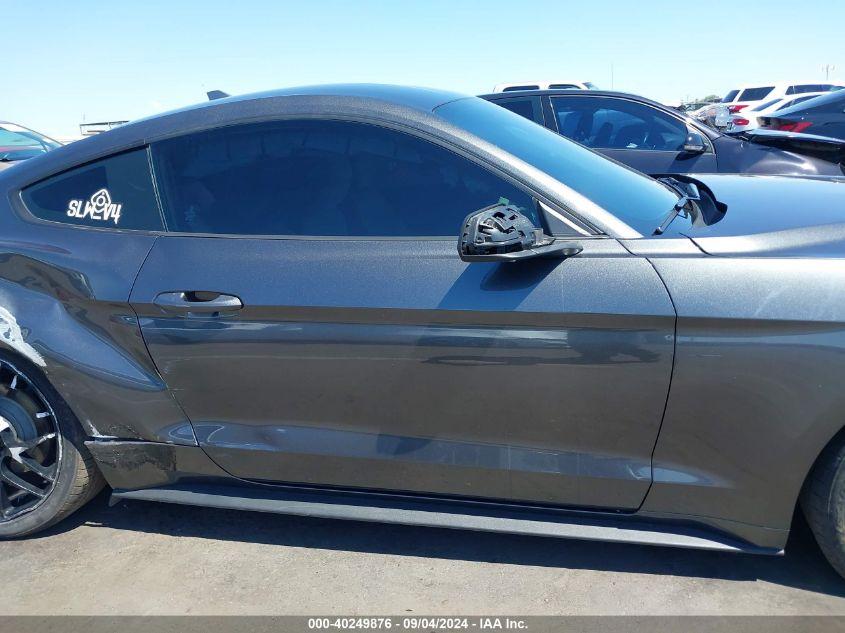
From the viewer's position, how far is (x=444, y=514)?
7.48 ft

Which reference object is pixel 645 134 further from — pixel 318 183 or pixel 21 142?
pixel 21 142

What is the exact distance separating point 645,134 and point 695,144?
0.47 metres

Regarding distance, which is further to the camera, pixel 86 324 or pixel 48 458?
pixel 48 458

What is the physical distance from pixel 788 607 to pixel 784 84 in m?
23.3

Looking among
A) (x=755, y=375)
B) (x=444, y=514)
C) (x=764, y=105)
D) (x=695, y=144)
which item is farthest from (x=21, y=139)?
(x=764, y=105)

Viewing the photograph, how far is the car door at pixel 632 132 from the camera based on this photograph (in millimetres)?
5766

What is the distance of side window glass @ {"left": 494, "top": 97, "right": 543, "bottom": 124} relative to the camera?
6.10 m

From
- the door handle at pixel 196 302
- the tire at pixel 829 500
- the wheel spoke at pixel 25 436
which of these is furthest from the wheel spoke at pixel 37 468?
the tire at pixel 829 500

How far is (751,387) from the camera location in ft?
6.40

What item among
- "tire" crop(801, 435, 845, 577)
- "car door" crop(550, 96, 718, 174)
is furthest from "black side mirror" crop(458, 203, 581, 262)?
Result: "car door" crop(550, 96, 718, 174)

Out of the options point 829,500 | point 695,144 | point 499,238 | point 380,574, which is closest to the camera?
point 499,238

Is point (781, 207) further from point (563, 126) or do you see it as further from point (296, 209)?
point (563, 126)

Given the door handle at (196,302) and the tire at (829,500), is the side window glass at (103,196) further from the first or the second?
the tire at (829,500)

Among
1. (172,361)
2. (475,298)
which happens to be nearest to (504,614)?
(475,298)
